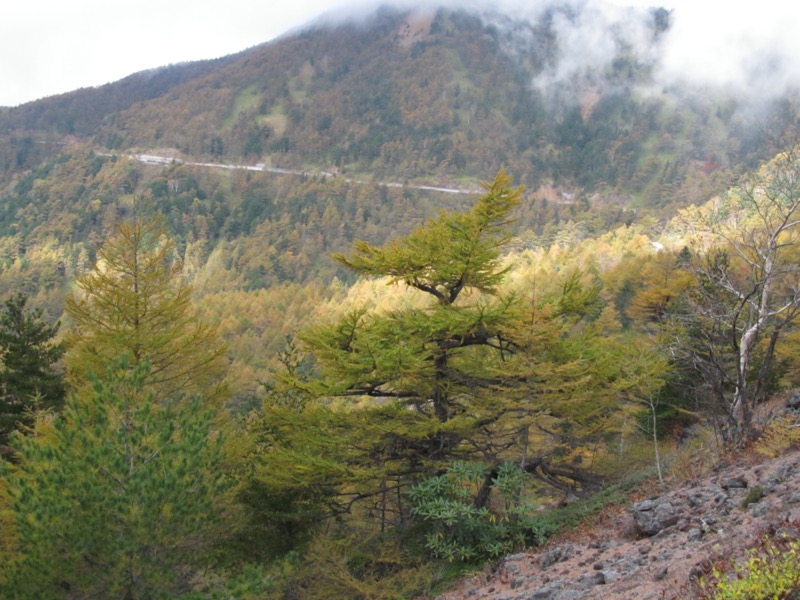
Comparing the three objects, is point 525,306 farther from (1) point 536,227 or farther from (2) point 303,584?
(1) point 536,227

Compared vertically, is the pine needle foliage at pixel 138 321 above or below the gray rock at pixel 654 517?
above

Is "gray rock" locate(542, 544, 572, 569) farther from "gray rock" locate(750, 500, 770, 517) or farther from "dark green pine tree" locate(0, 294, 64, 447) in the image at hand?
"dark green pine tree" locate(0, 294, 64, 447)

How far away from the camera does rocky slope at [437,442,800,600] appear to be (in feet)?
17.8

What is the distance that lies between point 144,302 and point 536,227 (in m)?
115

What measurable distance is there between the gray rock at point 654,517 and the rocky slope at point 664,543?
0.04 ft

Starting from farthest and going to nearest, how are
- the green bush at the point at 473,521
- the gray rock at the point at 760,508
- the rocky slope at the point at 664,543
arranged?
the green bush at the point at 473,521 < the gray rock at the point at 760,508 < the rocky slope at the point at 664,543

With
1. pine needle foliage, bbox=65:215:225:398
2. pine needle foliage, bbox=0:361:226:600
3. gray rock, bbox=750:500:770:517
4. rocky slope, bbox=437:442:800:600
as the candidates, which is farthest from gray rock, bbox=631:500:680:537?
pine needle foliage, bbox=65:215:225:398

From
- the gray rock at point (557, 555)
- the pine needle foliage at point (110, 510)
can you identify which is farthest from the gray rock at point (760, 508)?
the pine needle foliage at point (110, 510)

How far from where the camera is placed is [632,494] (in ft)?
34.0

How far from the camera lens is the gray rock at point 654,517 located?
7.63 meters

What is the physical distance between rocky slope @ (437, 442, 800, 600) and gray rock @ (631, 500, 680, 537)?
0.04 feet

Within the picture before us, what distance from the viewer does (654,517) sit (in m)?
7.77

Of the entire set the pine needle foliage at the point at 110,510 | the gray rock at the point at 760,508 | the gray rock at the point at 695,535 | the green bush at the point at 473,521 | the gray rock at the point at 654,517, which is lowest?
the green bush at the point at 473,521

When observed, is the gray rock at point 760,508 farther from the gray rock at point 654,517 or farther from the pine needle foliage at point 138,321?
the pine needle foliage at point 138,321
